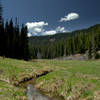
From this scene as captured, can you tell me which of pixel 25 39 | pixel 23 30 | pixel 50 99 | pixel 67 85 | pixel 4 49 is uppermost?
pixel 23 30

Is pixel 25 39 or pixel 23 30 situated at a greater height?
pixel 23 30

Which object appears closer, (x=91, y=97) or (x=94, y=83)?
(x=91, y=97)

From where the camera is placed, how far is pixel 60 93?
14.3 metres

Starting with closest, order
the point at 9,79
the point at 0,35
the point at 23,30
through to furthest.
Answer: the point at 9,79
the point at 0,35
the point at 23,30

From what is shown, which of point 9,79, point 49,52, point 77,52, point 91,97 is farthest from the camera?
point 49,52

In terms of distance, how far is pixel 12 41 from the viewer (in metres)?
53.7

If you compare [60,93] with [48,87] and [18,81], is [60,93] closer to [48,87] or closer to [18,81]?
[48,87]

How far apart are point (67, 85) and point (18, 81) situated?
8196mm

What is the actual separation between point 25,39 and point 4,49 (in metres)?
15.9

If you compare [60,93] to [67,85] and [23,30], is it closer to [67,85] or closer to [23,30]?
[67,85]

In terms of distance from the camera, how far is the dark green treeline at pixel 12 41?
49.7 metres

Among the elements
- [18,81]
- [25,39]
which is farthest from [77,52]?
[18,81]

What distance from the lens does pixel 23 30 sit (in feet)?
206

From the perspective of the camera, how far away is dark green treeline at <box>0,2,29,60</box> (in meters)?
49.7
